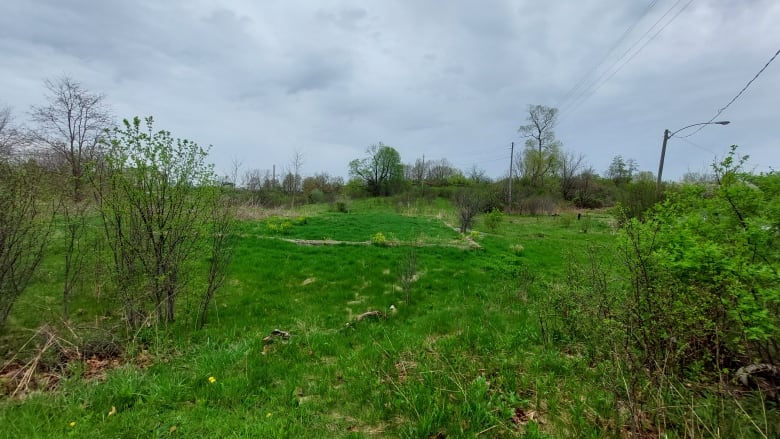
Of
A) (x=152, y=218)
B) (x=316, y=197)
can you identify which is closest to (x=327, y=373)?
(x=152, y=218)

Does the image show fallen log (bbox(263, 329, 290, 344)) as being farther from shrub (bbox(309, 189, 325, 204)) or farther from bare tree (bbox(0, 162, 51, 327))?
shrub (bbox(309, 189, 325, 204))

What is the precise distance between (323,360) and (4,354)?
12.2 feet

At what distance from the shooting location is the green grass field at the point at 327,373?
2428mm

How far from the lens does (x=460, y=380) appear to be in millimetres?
2971

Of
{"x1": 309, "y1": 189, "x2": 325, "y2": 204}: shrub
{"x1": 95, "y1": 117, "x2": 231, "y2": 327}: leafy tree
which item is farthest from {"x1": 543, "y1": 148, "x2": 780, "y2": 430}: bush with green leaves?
{"x1": 309, "y1": 189, "x2": 325, "y2": 204}: shrub

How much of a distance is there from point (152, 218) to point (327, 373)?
3.27 metres

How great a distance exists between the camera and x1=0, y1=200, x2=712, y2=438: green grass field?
2428mm

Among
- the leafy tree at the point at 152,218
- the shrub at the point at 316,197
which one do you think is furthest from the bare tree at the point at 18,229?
the shrub at the point at 316,197

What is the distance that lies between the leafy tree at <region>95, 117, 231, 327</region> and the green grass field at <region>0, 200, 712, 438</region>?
612 millimetres

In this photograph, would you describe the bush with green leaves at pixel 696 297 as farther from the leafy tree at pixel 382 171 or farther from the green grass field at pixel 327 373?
the leafy tree at pixel 382 171

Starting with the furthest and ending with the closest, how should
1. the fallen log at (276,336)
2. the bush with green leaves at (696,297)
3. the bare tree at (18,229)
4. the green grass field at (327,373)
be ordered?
1. the fallen log at (276,336)
2. the bare tree at (18,229)
3. the green grass field at (327,373)
4. the bush with green leaves at (696,297)

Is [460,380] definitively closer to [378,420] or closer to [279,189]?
[378,420]

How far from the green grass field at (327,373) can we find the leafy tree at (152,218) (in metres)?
0.61

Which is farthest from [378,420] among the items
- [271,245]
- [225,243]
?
[271,245]
